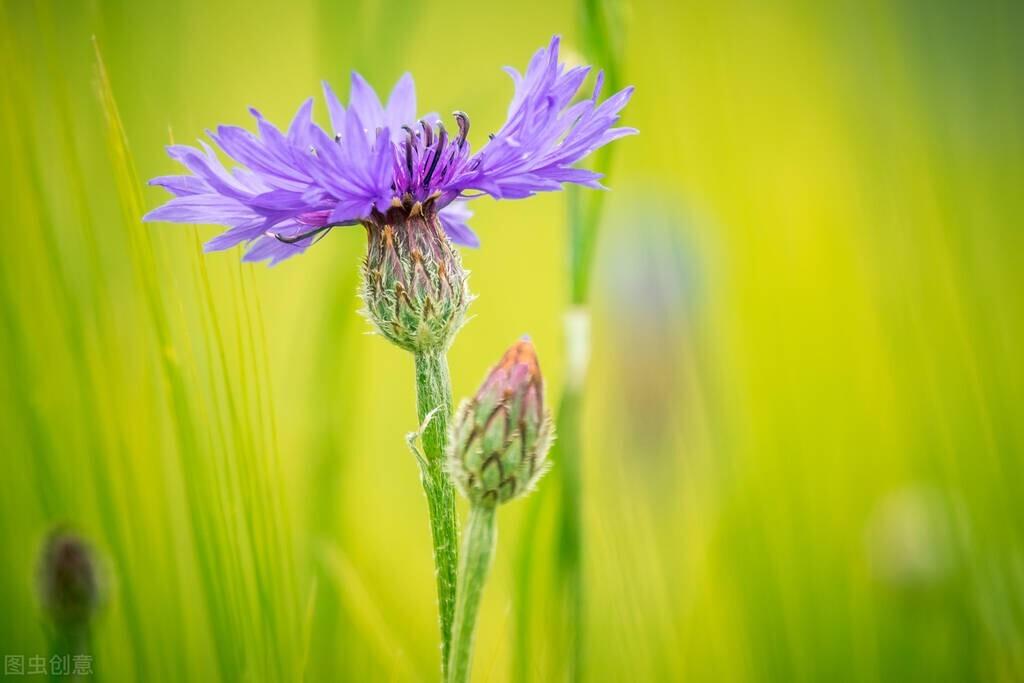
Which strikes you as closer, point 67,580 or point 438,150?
point 438,150

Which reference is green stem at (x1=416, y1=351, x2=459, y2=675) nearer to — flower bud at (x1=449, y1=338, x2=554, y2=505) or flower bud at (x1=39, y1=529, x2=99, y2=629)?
flower bud at (x1=449, y1=338, x2=554, y2=505)

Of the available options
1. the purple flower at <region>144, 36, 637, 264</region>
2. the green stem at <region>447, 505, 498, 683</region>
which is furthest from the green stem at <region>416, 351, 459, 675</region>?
the purple flower at <region>144, 36, 637, 264</region>

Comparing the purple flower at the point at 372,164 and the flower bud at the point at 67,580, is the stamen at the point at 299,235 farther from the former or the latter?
the flower bud at the point at 67,580

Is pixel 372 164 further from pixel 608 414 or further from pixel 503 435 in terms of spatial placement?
pixel 608 414

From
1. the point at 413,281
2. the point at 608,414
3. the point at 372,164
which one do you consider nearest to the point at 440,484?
the point at 413,281

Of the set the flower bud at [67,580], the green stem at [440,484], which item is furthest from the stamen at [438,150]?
the flower bud at [67,580]
